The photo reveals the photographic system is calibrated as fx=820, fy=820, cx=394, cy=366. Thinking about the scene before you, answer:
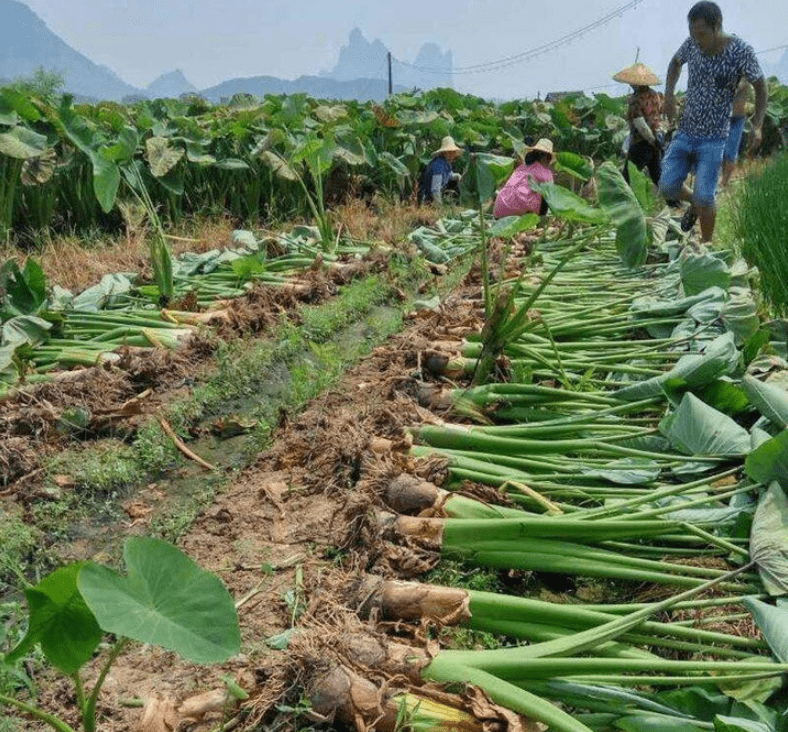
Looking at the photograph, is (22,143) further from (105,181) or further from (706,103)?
(706,103)

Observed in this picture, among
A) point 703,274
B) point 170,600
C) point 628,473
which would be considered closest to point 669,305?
point 703,274

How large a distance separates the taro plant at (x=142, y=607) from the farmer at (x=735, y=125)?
232 inches

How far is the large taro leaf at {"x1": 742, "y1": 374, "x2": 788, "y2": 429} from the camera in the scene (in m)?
2.72

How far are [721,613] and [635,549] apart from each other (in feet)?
0.98

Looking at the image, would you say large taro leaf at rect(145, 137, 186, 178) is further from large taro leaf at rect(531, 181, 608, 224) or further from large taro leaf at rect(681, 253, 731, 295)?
large taro leaf at rect(681, 253, 731, 295)

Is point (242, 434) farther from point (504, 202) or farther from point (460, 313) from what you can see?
point (504, 202)

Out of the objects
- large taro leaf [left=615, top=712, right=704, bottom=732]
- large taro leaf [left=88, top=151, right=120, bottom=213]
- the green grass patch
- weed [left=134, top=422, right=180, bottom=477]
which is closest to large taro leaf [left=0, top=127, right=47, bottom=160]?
large taro leaf [left=88, top=151, right=120, bottom=213]

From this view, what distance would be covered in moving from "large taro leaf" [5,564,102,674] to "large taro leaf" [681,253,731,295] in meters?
3.59

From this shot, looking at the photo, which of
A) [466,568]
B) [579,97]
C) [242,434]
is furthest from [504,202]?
[579,97]

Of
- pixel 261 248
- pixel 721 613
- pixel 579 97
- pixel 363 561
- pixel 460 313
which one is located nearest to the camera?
pixel 721 613

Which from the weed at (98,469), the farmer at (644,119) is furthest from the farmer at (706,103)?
the weed at (98,469)

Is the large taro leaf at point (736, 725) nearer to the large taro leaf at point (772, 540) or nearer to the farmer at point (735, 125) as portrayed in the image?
the large taro leaf at point (772, 540)

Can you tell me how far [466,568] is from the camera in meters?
2.67

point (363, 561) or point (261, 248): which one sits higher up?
point (261, 248)
